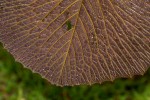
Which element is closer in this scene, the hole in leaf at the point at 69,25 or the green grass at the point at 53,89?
the hole in leaf at the point at 69,25

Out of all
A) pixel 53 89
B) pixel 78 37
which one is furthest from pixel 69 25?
pixel 53 89

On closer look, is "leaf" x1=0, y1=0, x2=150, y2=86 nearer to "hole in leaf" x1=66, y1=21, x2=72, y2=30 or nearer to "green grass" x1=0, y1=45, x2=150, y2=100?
"hole in leaf" x1=66, y1=21, x2=72, y2=30

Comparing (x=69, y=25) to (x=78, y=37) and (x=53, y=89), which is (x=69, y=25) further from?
(x=53, y=89)

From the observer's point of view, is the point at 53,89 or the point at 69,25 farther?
the point at 53,89

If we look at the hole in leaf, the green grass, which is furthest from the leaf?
the green grass

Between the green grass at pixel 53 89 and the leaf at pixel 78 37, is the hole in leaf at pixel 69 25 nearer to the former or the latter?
the leaf at pixel 78 37

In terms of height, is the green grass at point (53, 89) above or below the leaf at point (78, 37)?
below

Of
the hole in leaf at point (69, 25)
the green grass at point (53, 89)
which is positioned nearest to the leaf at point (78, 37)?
the hole in leaf at point (69, 25)
